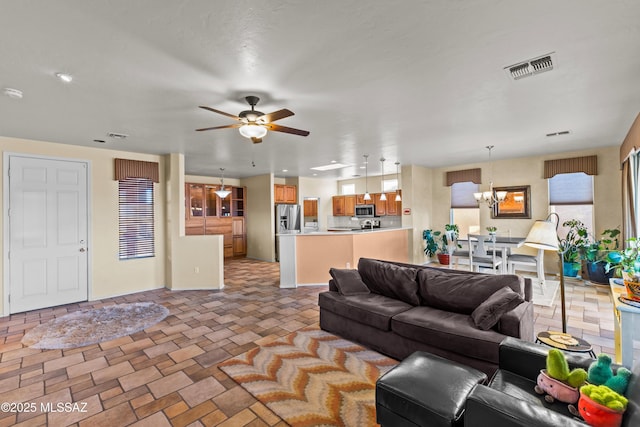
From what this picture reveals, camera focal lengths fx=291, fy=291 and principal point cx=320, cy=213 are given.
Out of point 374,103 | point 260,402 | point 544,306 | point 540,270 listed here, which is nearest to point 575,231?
point 540,270

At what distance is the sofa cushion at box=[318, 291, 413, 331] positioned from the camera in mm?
2952

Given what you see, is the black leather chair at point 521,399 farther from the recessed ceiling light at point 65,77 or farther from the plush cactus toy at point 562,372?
the recessed ceiling light at point 65,77

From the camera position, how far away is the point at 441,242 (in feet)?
25.2

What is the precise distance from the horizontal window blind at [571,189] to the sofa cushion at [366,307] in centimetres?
513

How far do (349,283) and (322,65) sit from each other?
8.08 ft

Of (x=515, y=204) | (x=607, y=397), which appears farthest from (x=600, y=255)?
(x=607, y=397)

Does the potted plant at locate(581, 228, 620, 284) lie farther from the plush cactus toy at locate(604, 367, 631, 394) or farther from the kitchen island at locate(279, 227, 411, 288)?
the plush cactus toy at locate(604, 367, 631, 394)

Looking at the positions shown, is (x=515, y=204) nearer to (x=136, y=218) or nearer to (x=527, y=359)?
(x=527, y=359)

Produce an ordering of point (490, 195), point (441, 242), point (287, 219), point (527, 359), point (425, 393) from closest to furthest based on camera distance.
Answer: point (425, 393) < point (527, 359) < point (490, 195) < point (441, 242) < point (287, 219)

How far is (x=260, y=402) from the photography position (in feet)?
7.33

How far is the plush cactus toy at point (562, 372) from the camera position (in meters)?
1.54

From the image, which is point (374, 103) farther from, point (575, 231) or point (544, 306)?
point (575, 231)

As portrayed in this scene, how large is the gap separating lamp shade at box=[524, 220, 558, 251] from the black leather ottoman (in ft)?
4.92

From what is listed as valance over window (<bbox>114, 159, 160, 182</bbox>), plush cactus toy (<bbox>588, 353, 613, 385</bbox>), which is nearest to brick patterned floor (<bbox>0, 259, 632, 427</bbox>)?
plush cactus toy (<bbox>588, 353, 613, 385</bbox>)
